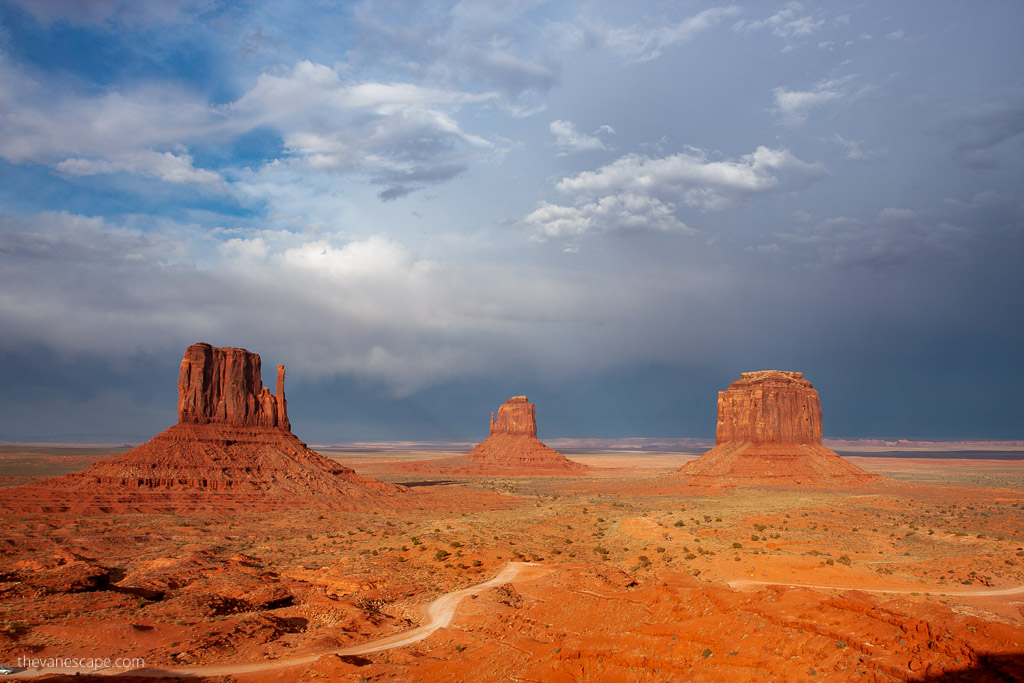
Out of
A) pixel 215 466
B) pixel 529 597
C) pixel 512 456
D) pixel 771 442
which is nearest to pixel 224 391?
pixel 215 466

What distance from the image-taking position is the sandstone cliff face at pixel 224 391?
73.1 metres

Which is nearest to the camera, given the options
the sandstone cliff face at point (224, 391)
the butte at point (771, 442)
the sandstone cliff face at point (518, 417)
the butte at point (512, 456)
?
the sandstone cliff face at point (224, 391)

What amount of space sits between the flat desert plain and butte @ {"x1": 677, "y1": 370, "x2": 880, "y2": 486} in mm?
33396

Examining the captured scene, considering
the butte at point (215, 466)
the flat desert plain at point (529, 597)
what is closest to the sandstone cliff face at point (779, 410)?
the flat desert plain at point (529, 597)

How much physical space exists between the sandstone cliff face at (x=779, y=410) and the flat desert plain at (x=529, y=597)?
42082 millimetres

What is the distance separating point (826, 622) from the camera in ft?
62.0

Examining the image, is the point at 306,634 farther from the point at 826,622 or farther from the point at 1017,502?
the point at 1017,502

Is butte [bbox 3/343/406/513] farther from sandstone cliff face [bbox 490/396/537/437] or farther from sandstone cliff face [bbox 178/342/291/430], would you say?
sandstone cliff face [bbox 490/396/537/437]

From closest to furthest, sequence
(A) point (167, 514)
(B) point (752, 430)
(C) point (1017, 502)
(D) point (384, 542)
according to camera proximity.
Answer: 1. (D) point (384, 542)
2. (A) point (167, 514)
3. (C) point (1017, 502)
4. (B) point (752, 430)

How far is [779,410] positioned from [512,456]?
7320 centimetres

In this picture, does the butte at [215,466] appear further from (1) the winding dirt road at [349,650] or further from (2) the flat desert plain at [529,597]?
(1) the winding dirt road at [349,650]

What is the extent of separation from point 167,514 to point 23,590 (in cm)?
3106

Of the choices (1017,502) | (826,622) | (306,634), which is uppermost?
(826,622)

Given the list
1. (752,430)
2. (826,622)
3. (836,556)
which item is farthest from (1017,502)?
(826,622)
